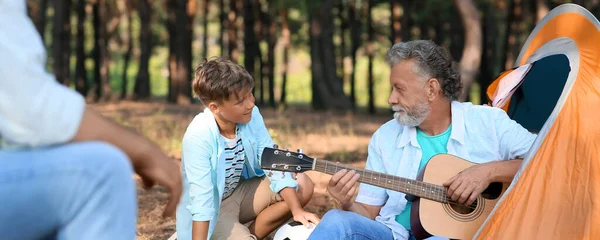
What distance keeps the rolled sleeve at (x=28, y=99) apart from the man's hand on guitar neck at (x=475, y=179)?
2864mm

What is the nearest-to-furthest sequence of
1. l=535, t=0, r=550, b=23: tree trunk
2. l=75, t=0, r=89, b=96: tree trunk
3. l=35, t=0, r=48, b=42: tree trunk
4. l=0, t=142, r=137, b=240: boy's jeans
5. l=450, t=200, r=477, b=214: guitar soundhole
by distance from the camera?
l=0, t=142, r=137, b=240: boy's jeans
l=450, t=200, r=477, b=214: guitar soundhole
l=535, t=0, r=550, b=23: tree trunk
l=35, t=0, r=48, b=42: tree trunk
l=75, t=0, r=89, b=96: tree trunk

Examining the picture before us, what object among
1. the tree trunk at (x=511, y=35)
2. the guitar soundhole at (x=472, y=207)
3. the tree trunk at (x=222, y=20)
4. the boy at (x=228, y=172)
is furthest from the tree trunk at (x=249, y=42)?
the guitar soundhole at (x=472, y=207)

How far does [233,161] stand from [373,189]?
887mm

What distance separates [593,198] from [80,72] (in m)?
26.4

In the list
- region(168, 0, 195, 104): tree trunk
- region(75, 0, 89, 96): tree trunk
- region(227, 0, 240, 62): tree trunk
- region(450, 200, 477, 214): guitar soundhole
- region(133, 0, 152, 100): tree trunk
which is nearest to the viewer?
region(450, 200, 477, 214): guitar soundhole

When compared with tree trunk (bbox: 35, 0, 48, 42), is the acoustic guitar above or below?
above

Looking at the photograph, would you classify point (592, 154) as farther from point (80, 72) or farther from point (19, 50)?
point (80, 72)

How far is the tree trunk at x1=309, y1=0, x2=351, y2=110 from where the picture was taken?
74.4 ft

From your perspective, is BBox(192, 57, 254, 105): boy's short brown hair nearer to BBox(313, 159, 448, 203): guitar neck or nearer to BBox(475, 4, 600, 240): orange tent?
BBox(313, 159, 448, 203): guitar neck

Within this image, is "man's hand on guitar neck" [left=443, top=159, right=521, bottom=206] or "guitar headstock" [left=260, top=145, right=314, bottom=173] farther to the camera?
"man's hand on guitar neck" [left=443, top=159, right=521, bottom=206]

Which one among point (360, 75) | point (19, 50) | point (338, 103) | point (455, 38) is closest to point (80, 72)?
point (338, 103)

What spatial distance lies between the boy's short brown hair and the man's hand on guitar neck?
1258 mm

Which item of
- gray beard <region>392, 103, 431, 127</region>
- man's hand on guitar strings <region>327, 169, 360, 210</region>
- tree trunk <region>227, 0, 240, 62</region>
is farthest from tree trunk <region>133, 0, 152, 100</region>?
man's hand on guitar strings <region>327, 169, 360, 210</region>

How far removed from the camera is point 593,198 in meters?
4.41
